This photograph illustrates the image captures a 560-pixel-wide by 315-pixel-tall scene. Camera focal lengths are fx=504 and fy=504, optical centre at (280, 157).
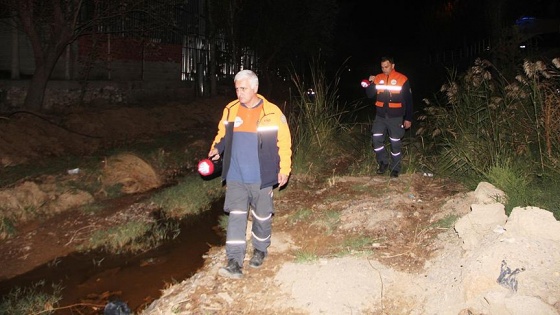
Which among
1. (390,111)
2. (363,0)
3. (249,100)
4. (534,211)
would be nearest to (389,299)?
(534,211)

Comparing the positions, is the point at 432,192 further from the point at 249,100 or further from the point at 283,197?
the point at 249,100

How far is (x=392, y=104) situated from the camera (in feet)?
22.5

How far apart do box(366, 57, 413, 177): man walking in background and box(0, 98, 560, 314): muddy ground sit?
0.50 metres

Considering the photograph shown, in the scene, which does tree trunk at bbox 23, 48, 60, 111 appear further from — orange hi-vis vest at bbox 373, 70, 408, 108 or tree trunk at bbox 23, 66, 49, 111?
orange hi-vis vest at bbox 373, 70, 408, 108

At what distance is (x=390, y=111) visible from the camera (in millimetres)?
6883

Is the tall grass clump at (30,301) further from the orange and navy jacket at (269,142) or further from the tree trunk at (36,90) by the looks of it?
the tree trunk at (36,90)

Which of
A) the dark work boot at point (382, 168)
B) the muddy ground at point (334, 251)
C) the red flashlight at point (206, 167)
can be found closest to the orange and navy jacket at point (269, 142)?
the red flashlight at point (206, 167)

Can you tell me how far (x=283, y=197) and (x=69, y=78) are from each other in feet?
21.9

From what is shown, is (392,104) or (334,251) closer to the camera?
(334,251)

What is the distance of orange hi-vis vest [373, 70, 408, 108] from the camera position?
680cm

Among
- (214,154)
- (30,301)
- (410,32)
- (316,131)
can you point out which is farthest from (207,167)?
(410,32)

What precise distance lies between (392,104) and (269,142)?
10.5ft

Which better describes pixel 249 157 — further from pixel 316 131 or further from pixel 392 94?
pixel 316 131

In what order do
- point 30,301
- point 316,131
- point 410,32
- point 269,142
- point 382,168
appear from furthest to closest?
point 410,32, point 316,131, point 382,168, point 30,301, point 269,142
